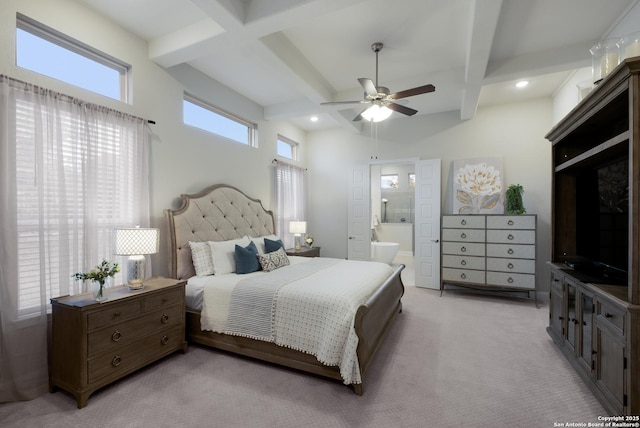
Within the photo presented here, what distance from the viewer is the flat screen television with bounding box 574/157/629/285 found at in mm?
2076

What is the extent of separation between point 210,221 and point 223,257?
589mm

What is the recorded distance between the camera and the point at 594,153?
2109mm

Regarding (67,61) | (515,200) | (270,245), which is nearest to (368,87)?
(270,245)

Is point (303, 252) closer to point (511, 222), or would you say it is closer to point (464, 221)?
point (464, 221)

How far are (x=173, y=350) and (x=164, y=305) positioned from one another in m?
Answer: 0.44

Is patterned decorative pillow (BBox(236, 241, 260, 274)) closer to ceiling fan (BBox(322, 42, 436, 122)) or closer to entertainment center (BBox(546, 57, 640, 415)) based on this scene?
ceiling fan (BBox(322, 42, 436, 122))

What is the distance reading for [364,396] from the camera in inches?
80.5

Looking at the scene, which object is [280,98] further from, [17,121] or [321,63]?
[17,121]

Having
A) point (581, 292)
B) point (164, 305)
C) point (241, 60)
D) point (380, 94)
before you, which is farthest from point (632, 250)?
point (241, 60)

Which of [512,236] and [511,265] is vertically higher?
[512,236]

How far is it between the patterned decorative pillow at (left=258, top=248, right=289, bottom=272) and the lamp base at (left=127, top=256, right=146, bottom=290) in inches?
47.6

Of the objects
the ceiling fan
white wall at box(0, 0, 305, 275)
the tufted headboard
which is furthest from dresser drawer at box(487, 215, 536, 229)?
white wall at box(0, 0, 305, 275)

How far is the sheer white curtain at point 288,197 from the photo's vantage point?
203 inches

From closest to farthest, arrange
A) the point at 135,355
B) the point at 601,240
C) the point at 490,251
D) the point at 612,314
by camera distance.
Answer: the point at 612,314 → the point at 135,355 → the point at 601,240 → the point at 490,251
